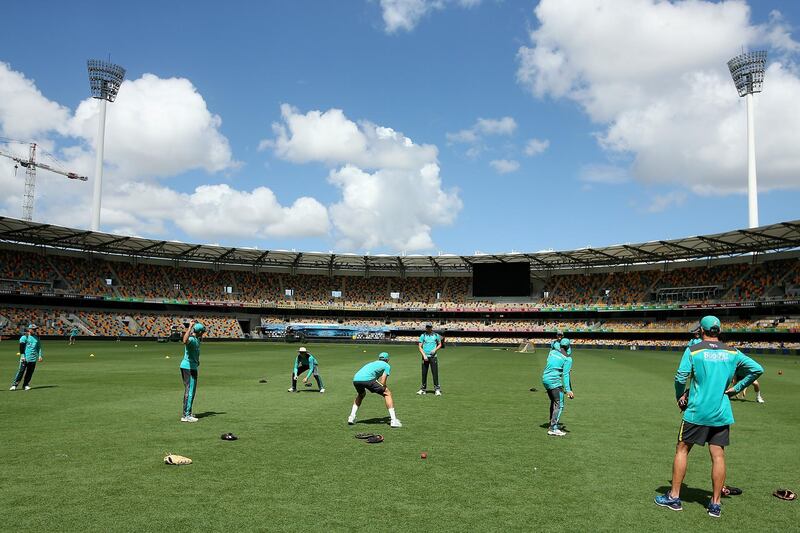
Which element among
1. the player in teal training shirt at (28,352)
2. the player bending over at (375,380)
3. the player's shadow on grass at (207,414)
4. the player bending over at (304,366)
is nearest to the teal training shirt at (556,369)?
the player bending over at (375,380)

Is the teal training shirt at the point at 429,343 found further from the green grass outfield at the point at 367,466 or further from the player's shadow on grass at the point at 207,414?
the player's shadow on grass at the point at 207,414

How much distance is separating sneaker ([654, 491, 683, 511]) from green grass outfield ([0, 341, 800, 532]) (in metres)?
0.10

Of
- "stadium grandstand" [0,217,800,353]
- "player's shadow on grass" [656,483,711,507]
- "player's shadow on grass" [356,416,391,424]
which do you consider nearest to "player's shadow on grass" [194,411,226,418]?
"player's shadow on grass" [356,416,391,424]

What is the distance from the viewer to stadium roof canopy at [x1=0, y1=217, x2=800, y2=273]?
5462cm

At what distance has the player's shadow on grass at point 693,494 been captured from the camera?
7102 millimetres

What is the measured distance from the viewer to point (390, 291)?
81.1 m

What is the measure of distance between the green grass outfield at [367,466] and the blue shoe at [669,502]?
0.10 m

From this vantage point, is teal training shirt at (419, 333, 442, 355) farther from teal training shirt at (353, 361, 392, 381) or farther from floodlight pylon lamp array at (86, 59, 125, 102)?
floodlight pylon lamp array at (86, 59, 125, 102)

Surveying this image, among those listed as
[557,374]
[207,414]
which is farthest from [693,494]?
[207,414]

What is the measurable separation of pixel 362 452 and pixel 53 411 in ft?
28.4

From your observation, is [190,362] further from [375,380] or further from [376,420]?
[376,420]

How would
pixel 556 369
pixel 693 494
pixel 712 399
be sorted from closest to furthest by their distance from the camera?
pixel 712 399 < pixel 693 494 < pixel 556 369

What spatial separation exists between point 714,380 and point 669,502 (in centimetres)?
163

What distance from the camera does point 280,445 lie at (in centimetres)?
986
